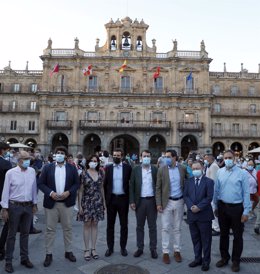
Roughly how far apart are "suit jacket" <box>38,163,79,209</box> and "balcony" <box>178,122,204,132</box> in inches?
1247

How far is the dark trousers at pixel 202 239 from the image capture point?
5785 mm

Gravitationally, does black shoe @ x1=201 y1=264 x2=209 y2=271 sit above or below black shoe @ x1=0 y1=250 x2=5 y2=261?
below

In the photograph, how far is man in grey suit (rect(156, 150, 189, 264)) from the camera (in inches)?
245

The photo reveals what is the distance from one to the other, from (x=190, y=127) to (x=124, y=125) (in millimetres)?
8520

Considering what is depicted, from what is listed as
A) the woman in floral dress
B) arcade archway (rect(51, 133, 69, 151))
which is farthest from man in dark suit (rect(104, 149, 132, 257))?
arcade archway (rect(51, 133, 69, 151))

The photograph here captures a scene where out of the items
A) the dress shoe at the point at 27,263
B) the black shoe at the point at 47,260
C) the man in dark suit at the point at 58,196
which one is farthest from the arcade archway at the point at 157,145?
the dress shoe at the point at 27,263

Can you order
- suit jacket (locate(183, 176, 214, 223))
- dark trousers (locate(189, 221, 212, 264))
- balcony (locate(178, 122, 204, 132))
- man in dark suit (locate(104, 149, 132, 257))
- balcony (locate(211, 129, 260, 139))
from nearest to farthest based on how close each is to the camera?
dark trousers (locate(189, 221, 212, 264)) < suit jacket (locate(183, 176, 214, 223)) < man in dark suit (locate(104, 149, 132, 257)) < balcony (locate(178, 122, 204, 132)) < balcony (locate(211, 129, 260, 139))

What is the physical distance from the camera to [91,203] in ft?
20.7

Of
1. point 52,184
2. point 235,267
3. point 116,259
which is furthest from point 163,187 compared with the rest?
point 52,184

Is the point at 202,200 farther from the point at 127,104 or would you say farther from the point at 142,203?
the point at 127,104

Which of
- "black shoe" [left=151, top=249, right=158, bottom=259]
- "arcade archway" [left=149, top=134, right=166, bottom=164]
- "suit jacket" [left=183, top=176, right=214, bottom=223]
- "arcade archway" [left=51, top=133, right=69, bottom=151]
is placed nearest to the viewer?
"suit jacket" [left=183, top=176, right=214, bottom=223]

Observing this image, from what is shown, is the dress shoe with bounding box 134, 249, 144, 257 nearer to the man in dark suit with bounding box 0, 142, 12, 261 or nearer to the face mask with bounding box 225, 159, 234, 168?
the face mask with bounding box 225, 159, 234, 168

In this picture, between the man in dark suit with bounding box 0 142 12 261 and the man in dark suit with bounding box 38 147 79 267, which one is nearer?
the man in dark suit with bounding box 38 147 79 267

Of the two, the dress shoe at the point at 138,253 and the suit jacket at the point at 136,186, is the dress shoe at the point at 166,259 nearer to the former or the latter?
the dress shoe at the point at 138,253
